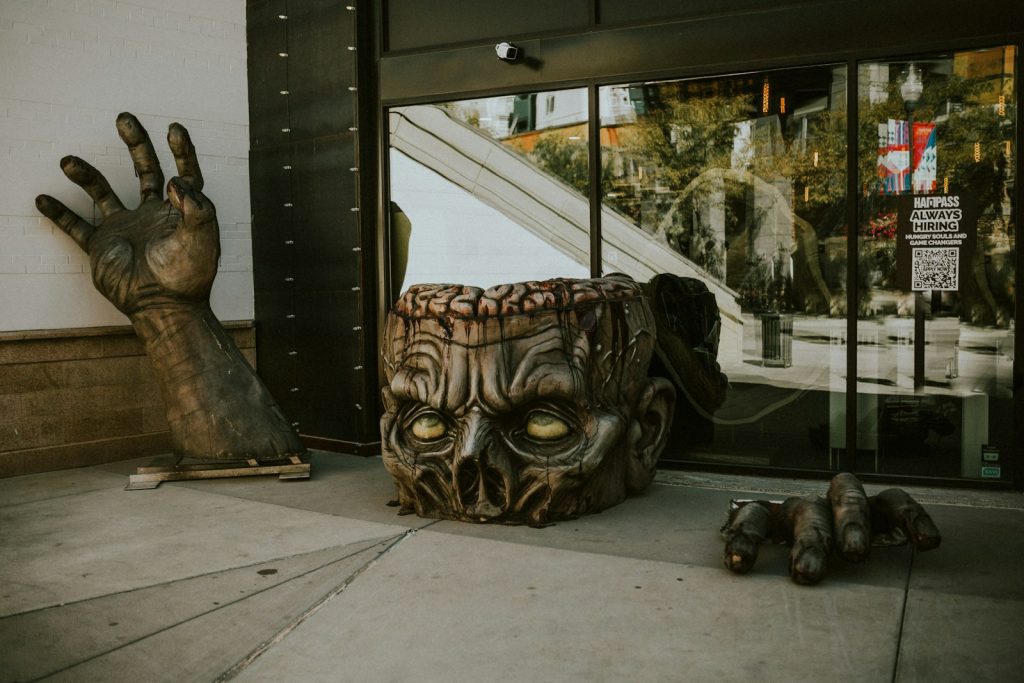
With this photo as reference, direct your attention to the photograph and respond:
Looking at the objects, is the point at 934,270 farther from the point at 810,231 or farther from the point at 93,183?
the point at 93,183

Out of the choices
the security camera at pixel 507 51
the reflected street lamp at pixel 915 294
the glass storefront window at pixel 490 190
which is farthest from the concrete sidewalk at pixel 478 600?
the security camera at pixel 507 51

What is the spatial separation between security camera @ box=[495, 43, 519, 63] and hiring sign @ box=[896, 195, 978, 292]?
9.24 feet

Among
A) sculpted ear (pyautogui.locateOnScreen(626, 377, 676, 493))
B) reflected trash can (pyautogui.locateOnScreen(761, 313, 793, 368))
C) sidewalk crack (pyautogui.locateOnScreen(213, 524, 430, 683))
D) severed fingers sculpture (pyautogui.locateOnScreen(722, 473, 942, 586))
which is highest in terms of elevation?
reflected trash can (pyautogui.locateOnScreen(761, 313, 793, 368))

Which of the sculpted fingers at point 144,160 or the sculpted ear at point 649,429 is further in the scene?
the sculpted fingers at point 144,160

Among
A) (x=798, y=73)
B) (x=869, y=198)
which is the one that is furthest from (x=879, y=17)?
(x=869, y=198)

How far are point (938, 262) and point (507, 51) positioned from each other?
321 centimetres

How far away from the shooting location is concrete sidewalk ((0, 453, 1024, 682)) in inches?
144

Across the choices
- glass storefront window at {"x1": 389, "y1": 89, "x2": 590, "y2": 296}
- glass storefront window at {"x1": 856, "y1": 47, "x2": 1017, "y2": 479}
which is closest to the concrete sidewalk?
glass storefront window at {"x1": 856, "y1": 47, "x2": 1017, "y2": 479}

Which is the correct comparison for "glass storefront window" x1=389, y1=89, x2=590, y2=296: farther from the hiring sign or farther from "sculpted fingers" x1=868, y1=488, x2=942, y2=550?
"sculpted fingers" x1=868, y1=488, x2=942, y2=550

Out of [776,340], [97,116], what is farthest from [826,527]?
[97,116]

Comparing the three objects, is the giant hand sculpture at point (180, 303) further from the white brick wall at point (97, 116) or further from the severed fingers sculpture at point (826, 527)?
the severed fingers sculpture at point (826, 527)

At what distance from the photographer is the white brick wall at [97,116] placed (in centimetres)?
713

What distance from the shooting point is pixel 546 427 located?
17.5 ft

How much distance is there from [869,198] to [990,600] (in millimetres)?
2920
